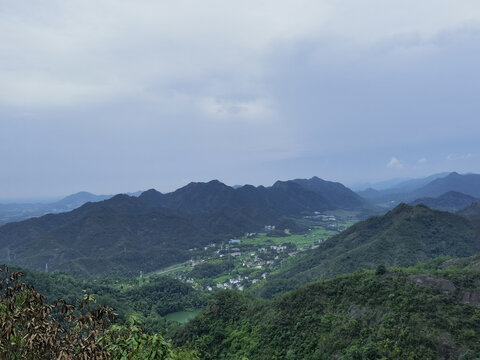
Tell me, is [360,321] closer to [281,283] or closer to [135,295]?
[281,283]

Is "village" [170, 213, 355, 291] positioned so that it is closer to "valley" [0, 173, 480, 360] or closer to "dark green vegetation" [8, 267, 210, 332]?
"valley" [0, 173, 480, 360]

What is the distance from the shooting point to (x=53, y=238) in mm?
164125

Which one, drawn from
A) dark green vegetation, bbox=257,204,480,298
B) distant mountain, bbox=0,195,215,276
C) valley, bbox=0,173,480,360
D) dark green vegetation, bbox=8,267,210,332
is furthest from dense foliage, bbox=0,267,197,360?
distant mountain, bbox=0,195,215,276

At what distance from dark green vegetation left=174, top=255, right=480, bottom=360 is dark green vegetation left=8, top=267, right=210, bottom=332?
1002 inches

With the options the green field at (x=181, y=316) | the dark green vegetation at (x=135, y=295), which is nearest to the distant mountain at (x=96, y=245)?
the dark green vegetation at (x=135, y=295)

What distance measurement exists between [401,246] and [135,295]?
85708mm

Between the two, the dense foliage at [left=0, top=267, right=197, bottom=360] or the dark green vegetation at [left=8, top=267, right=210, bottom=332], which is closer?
the dense foliage at [left=0, top=267, right=197, bottom=360]

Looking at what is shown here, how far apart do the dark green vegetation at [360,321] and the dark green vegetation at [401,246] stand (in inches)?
1329

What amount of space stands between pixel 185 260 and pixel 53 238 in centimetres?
8103

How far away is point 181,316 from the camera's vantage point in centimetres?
8169

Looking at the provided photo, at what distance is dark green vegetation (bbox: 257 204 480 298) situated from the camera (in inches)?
3354

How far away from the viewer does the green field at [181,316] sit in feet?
258

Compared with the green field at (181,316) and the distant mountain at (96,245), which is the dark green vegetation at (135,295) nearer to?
the green field at (181,316)

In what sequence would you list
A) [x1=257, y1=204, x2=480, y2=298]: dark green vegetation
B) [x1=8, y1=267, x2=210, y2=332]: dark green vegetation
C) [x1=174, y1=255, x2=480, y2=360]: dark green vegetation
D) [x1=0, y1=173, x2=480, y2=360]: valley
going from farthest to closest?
[x1=257, y1=204, x2=480, y2=298]: dark green vegetation
[x1=8, y1=267, x2=210, y2=332]: dark green vegetation
[x1=0, y1=173, x2=480, y2=360]: valley
[x1=174, y1=255, x2=480, y2=360]: dark green vegetation
